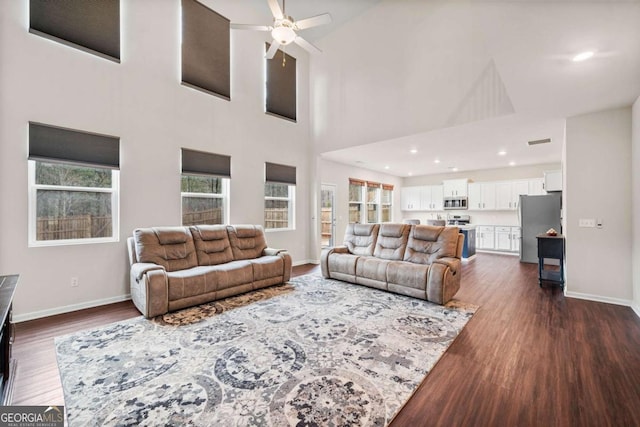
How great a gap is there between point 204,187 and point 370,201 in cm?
569

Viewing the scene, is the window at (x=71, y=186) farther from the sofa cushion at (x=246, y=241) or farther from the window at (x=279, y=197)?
the window at (x=279, y=197)

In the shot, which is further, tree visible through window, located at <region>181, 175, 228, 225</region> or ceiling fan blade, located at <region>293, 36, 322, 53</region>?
tree visible through window, located at <region>181, 175, 228, 225</region>

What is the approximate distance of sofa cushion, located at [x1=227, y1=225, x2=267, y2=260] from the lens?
4.53 m

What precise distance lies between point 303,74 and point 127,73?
12.8 feet

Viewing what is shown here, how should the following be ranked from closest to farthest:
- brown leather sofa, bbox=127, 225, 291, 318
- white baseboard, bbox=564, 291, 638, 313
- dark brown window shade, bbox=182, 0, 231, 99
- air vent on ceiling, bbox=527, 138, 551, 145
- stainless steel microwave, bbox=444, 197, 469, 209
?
1. brown leather sofa, bbox=127, 225, 291, 318
2. white baseboard, bbox=564, 291, 638, 313
3. dark brown window shade, bbox=182, 0, 231, 99
4. air vent on ceiling, bbox=527, 138, 551, 145
5. stainless steel microwave, bbox=444, 197, 469, 209

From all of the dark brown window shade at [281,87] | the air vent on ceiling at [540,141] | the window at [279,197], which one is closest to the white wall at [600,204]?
the air vent on ceiling at [540,141]

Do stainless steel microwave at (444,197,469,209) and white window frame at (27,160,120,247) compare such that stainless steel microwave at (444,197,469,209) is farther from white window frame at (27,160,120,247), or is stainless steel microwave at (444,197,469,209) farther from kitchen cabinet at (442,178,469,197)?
white window frame at (27,160,120,247)

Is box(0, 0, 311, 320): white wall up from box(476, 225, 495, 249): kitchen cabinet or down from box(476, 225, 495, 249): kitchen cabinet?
up

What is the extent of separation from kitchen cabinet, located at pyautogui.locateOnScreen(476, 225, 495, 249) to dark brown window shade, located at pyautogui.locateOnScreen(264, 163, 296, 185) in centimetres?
613

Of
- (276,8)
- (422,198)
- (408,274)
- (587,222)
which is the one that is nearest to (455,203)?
(422,198)

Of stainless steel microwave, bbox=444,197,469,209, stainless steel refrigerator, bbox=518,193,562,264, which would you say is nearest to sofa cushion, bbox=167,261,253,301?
stainless steel refrigerator, bbox=518,193,562,264

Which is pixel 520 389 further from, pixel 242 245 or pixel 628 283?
pixel 242 245

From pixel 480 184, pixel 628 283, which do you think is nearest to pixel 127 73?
pixel 628 283

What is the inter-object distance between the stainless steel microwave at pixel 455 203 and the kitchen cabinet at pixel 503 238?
3.87 ft
